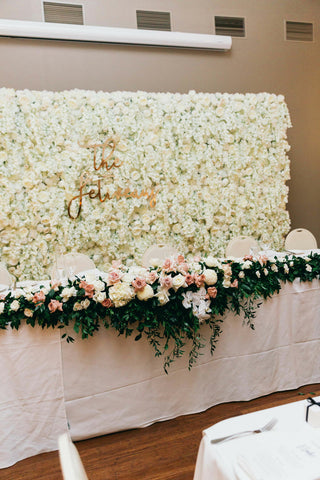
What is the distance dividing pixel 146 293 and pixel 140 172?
2787 mm

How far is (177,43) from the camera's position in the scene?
558 centimetres

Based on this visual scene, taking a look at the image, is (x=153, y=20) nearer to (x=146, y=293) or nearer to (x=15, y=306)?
(x=146, y=293)

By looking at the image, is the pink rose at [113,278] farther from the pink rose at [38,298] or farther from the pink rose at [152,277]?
the pink rose at [38,298]

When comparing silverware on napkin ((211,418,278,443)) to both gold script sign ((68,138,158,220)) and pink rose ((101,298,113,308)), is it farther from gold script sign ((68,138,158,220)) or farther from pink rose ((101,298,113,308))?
gold script sign ((68,138,158,220))

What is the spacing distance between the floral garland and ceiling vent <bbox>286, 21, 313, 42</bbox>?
495 cm

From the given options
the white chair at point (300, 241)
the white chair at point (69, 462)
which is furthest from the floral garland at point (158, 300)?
the white chair at point (300, 241)

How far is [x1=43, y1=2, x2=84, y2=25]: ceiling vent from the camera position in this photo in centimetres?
523

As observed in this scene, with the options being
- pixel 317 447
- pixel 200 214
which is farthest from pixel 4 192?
pixel 317 447

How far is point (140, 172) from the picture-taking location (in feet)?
16.1

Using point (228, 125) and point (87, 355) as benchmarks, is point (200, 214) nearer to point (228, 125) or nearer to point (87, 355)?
point (228, 125)

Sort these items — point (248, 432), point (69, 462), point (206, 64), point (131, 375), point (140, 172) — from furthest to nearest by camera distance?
point (206, 64) → point (140, 172) → point (131, 375) → point (248, 432) → point (69, 462)

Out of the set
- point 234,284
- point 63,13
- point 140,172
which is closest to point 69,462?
point 234,284

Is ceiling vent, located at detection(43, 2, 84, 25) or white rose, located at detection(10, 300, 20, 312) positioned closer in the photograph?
white rose, located at detection(10, 300, 20, 312)

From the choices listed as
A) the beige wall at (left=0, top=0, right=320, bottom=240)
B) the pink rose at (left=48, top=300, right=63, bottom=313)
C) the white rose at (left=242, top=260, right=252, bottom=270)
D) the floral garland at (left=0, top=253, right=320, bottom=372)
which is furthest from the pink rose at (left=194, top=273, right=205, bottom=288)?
the beige wall at (left=0, top=0, right=320, bottom=240)
